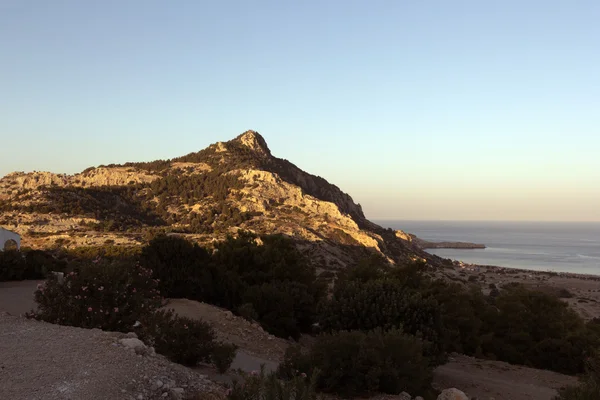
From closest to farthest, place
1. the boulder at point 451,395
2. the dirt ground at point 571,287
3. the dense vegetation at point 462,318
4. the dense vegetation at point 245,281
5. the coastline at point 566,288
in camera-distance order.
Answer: the boulder at point 451,395
the dense vegetation at point 462,318
the dense vegetation at point 245,281
the coastline at point 566,288
the dirt ground at point 571,287

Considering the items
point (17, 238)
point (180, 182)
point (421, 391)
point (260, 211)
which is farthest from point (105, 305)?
point (180, 182)

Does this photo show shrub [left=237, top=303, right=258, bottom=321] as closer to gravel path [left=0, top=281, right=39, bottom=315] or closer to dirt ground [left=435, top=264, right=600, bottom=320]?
gravel path [left=0, top=281, right=39, bottom=315]

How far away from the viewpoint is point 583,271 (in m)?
85.9

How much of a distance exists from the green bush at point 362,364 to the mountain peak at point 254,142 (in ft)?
286

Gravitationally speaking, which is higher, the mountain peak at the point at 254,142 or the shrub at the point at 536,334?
the mountain peak at the point at 254,142

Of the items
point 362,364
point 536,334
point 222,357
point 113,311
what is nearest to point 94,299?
point 113,311

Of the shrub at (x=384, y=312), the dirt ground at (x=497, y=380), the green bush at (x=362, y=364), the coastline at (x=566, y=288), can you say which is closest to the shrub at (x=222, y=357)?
the green bush at (x=362, y=364)

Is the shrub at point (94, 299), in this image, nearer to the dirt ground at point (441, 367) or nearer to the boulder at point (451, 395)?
the dirt ground at point (441, 367)

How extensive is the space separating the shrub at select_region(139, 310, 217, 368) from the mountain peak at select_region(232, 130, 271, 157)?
283 feet

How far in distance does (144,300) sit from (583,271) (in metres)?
97.0

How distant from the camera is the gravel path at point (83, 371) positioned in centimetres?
584

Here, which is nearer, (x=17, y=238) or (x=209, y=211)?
(x=17, y=238)

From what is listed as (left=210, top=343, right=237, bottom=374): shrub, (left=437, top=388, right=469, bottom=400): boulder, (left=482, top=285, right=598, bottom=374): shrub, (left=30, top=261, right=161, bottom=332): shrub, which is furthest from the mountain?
(left=437, top=388, right=469, bottom=400): boulder

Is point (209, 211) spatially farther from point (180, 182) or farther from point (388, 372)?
point (388, 372)
